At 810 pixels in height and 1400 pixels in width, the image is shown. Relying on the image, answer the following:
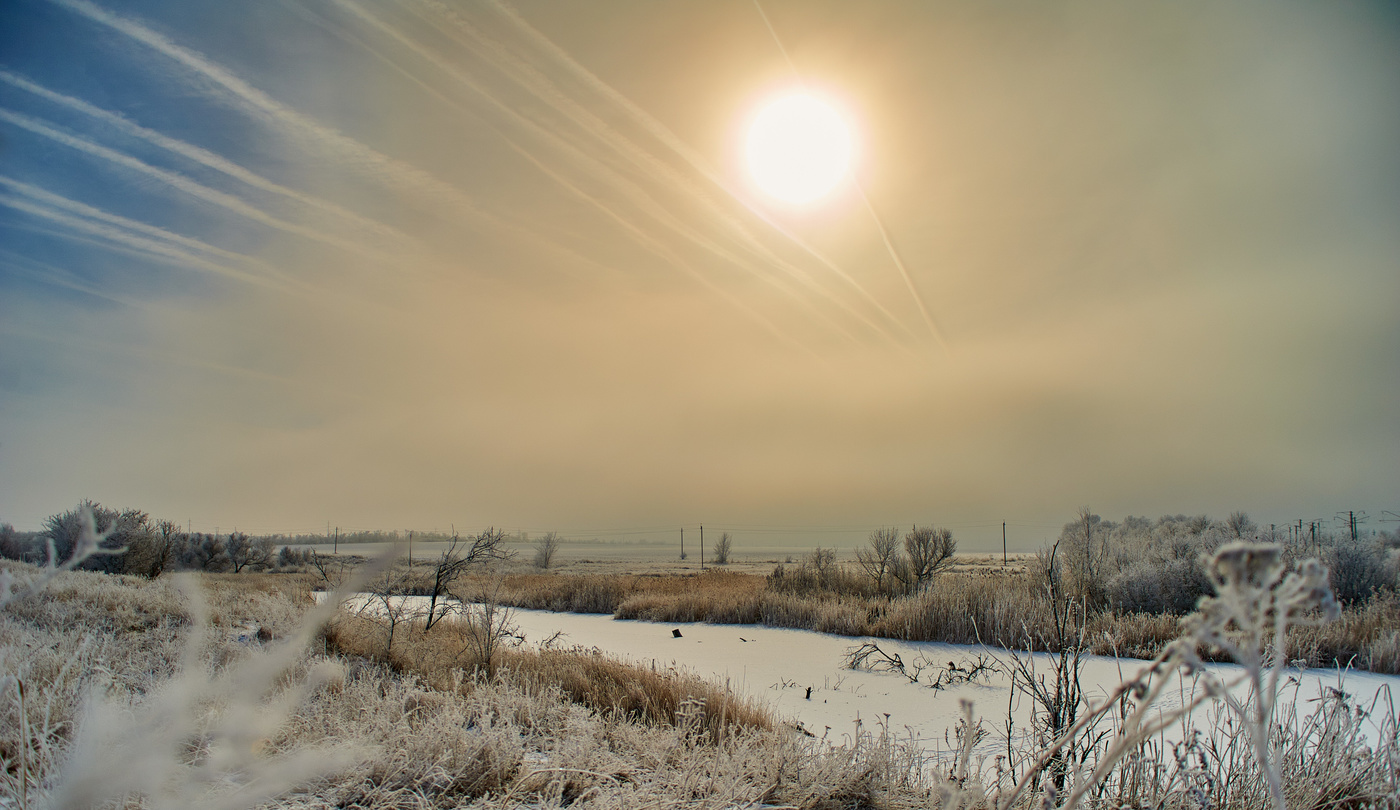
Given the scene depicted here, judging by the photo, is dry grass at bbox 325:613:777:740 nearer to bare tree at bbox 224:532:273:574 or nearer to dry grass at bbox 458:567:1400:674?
dry grass at bbox 458:567:1400:674

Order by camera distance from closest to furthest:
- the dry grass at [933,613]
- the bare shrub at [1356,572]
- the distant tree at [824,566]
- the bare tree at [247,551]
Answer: the dry grass at [933,613] → the bare shrub at [1356,572] → the distant tree at [824,566] → the bare tree at [247,551]

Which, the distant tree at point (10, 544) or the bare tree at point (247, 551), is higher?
the distant tree at point (10, 544)

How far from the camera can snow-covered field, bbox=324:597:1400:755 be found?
5.92 meters

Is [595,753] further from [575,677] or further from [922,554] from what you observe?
[922,554]

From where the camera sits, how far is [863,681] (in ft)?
27.3

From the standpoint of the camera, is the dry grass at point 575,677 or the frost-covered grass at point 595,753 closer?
the frost-covered grass at point 595,753

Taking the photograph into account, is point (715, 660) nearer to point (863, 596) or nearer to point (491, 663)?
point (491, 663)

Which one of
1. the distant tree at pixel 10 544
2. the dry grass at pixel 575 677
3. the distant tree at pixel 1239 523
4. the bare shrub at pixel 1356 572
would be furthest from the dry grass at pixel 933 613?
the distant tree at pixel 10 544

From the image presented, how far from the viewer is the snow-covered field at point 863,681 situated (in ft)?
19.4

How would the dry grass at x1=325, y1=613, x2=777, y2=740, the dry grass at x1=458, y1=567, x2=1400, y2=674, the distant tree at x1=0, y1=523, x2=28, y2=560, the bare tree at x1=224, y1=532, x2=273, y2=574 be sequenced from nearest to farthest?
the dry grass at x1=325, y1=613, x2=777, y2=740
the dry grass at x1=458, y1=567, x2=1400, y2=674
the distant tree at x1=0, y1=523, x2=28, y2=560
the bare tree at x1=224, y1=532, x2=273, y2=574

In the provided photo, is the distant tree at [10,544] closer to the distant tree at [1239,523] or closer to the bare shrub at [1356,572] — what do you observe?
the bare shrub at [1356,572]

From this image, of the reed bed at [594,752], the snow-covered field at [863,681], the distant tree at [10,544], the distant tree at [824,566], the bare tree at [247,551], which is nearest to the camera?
the reed bed at [594,752]

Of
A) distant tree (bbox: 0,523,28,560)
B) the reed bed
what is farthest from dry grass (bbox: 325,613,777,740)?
distant tree (bbox: 0,523,28,560)

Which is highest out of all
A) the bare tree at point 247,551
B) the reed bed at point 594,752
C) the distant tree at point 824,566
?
the reed bed at point 594,752
